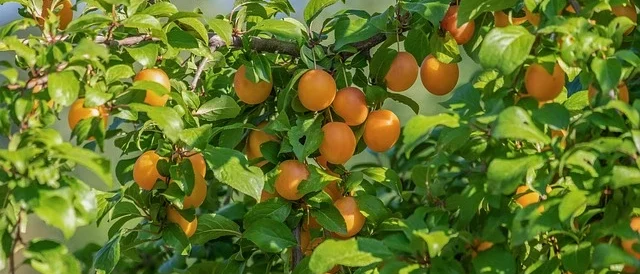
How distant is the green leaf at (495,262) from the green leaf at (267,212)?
0.32 meters

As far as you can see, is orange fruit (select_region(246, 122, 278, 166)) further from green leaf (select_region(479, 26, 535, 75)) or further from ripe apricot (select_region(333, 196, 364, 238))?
green leaf (select_region(479, 26, 535, 75))

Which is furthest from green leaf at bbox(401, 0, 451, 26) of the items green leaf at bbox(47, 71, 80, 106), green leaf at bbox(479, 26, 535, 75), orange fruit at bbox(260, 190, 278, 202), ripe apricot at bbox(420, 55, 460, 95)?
green leaf at bbox(47, 71, 80, 106)

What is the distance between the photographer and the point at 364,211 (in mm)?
1225

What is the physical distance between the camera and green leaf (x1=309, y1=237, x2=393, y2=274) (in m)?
0.96

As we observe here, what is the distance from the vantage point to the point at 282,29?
4.00ft

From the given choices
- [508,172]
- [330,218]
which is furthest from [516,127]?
[330,218]

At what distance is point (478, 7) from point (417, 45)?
10.1 inches

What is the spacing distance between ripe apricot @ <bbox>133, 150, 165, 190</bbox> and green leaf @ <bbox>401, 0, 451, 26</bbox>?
377 mm

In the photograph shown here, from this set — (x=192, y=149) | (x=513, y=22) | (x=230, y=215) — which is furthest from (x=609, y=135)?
(x=230, y=215)

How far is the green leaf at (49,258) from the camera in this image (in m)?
0.90

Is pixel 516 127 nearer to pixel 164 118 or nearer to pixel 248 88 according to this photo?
pixel 164 118

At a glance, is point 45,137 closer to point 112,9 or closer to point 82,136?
point 82,136

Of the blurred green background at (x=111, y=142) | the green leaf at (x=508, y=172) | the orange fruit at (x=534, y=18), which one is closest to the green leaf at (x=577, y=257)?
the green leaf at (x=508, y=172)

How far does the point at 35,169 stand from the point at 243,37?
43 cm
